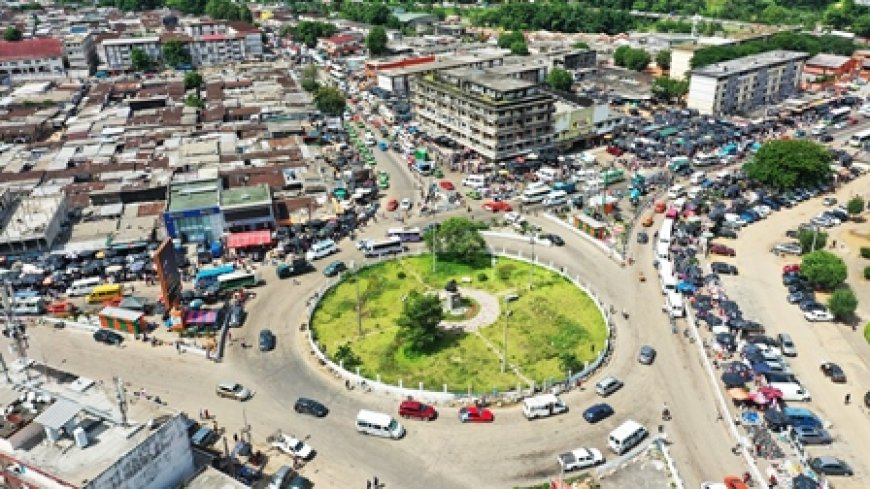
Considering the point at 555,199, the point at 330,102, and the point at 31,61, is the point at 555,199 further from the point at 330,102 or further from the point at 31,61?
the point at 31,61

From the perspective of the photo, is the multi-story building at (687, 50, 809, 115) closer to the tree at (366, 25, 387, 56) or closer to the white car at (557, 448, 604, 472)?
the tree at (366, 25, 387, 56)

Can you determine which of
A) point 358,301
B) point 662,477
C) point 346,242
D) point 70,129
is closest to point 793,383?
point 662,477

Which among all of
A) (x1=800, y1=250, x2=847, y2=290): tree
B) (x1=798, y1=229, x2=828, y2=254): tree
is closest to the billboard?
(x1=800, y1=250, x2=847, y2=290): tree

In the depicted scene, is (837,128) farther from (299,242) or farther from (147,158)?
(147,158)

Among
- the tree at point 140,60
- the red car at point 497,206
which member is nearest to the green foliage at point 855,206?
the red car at point 497,206

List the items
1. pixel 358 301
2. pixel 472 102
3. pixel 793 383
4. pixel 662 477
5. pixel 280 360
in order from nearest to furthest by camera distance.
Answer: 1. pixel 662 477
2. pixel 793 383
3. pixel 280 360
4. pixel 358 301
5. pixel 472 102

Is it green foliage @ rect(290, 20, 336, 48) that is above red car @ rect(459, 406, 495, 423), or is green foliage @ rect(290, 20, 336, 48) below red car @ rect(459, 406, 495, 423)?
above
